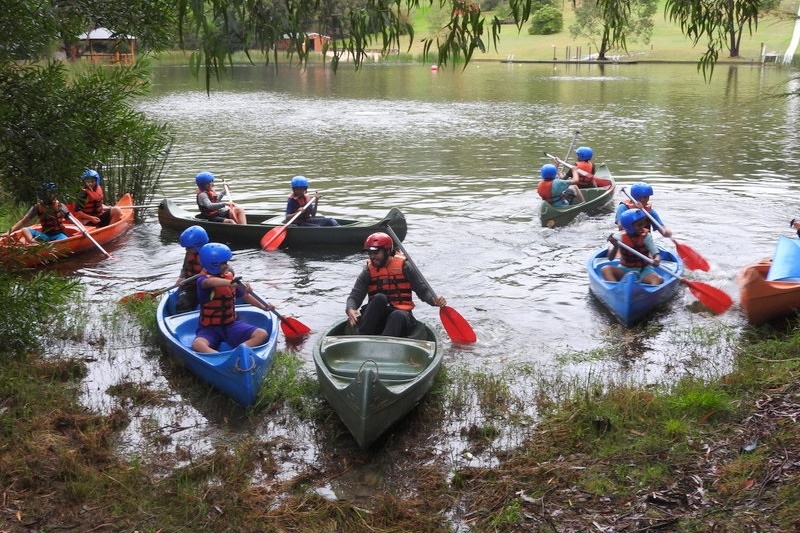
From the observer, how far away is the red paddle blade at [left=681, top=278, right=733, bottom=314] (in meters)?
10.7

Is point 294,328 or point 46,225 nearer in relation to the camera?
point 294,328

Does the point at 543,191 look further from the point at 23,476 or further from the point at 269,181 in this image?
the point at 23,476

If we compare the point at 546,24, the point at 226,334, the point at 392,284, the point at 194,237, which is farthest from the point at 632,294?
the point at 546,24

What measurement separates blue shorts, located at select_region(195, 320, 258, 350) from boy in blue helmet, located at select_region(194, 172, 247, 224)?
20.7 feet

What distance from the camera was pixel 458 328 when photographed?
32.3 feet

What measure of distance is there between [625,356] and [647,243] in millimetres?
2322

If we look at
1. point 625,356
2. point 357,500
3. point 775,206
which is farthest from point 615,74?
point 357,500

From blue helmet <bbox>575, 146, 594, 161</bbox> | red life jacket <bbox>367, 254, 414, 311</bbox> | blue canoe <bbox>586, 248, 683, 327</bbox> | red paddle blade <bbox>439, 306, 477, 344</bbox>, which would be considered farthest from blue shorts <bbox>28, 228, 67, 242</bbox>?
blue helmet <bbox>575, 146, 594, 161</bbox>

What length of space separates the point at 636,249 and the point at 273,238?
A: 613 cm

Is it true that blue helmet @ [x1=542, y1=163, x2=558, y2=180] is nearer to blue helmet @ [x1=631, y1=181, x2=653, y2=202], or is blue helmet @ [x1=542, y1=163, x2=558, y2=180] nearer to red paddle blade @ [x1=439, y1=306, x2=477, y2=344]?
blue helmet @ [x1=631, y1=181, x2=653, y2=202]

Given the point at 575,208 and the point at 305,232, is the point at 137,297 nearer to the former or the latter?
the point at 305,232

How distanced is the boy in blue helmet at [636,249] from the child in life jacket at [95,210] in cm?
872

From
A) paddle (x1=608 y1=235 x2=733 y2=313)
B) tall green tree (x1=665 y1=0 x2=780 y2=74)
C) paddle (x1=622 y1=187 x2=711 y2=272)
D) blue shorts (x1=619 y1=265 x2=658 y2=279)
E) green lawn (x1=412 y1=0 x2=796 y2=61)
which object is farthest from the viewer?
green lawn (x1=412 y1=0 x2=796 y2=61)

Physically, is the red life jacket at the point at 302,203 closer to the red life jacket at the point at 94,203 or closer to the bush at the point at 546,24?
the red life jacket at the point at 94,203
